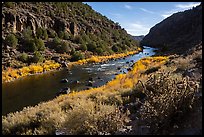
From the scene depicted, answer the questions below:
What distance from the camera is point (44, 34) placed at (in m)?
59.5

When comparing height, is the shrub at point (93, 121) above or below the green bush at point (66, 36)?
below

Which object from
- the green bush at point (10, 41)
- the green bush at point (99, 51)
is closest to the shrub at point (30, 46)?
the green bush at point (10, 41)

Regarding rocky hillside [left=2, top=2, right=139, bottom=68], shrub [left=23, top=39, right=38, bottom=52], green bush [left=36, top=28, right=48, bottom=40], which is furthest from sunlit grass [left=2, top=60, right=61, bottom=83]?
green bush [left=36, top=28, right=48, bottom=40]

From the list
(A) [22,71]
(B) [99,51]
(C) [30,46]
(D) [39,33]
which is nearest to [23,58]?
(A) [22,71]

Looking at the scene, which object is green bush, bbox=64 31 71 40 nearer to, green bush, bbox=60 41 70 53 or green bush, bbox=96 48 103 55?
green bush, bbox=96 48 103 55

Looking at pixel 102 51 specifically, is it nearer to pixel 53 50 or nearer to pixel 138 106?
pixel 53 50

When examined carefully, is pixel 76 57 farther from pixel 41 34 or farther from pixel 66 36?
pixel 66 36

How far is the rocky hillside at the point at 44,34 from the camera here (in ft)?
151

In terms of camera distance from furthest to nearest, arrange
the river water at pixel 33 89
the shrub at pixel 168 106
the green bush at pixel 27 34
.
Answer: the green bush at pixel 27 34 → the river water at pixel 33 89 → the shrub at pixel 168 106

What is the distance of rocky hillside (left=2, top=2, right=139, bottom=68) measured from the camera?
45.9m

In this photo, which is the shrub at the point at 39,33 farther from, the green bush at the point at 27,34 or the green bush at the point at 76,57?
the green bush at the point at 76,57

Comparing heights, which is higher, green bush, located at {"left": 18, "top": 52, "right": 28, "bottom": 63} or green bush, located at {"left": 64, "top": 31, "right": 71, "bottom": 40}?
green bush, located at {"left": 64, "top": 31, "right": 71, "bottom": 40}

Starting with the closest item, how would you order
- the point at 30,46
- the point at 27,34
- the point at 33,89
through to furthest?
the point at 33,89 → the point at 30,46 → the point at 27,34

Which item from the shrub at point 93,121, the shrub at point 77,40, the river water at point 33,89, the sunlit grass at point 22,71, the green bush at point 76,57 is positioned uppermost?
the shrub at point 77,40
